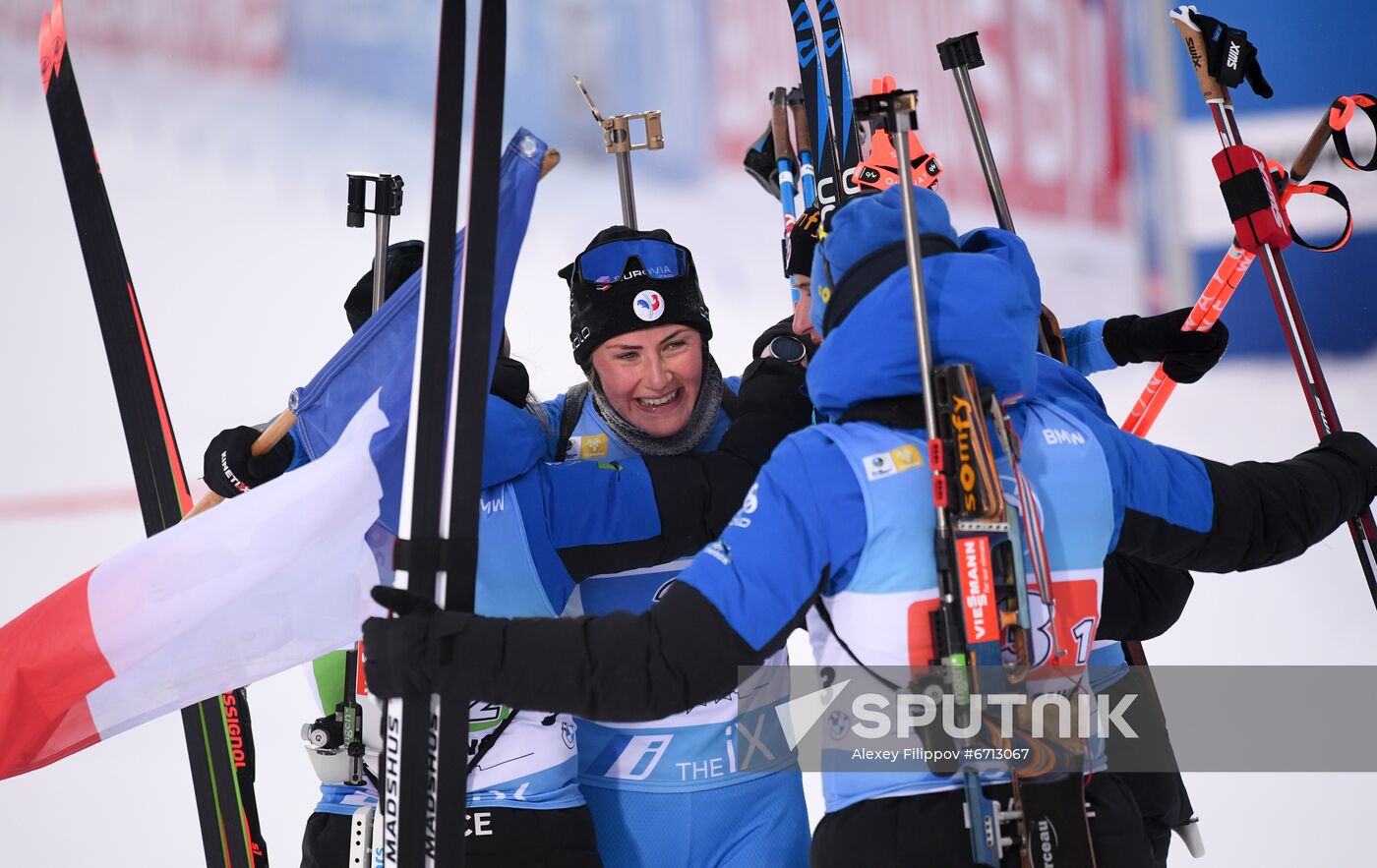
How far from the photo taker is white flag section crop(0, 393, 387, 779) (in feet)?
6.43

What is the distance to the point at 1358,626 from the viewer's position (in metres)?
4.30

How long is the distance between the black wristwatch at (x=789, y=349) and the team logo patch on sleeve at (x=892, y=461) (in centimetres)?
83

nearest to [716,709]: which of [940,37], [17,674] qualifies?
[17,674]

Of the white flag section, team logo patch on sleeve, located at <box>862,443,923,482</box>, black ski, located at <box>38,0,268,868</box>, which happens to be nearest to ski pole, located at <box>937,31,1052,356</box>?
team logo patch on sleeve, located at <box>862,443,923,482</box>

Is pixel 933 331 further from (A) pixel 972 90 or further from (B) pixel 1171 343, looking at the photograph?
(A) pixel 972 90

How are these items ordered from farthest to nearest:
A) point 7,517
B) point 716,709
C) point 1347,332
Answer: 1. point 7,517
2. point 1347,332
3. point 716,709

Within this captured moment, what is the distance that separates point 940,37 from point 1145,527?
13.1 feet

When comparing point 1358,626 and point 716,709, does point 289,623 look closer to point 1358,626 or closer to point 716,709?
point 716,709

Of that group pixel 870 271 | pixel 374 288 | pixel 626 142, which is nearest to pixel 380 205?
pixel 374 288

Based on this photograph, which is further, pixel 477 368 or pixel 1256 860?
pixel 1256 860

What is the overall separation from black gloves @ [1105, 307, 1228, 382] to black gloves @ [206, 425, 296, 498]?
1796 mm

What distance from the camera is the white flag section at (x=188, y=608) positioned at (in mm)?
1960

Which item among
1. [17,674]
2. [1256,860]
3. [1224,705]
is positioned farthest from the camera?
[1224,705]

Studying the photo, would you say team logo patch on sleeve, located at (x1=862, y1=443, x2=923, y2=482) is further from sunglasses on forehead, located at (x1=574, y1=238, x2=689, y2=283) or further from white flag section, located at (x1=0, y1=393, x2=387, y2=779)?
sunglasses on forehead, located at (x1=574, y1=238, x2=689, y2=283)
